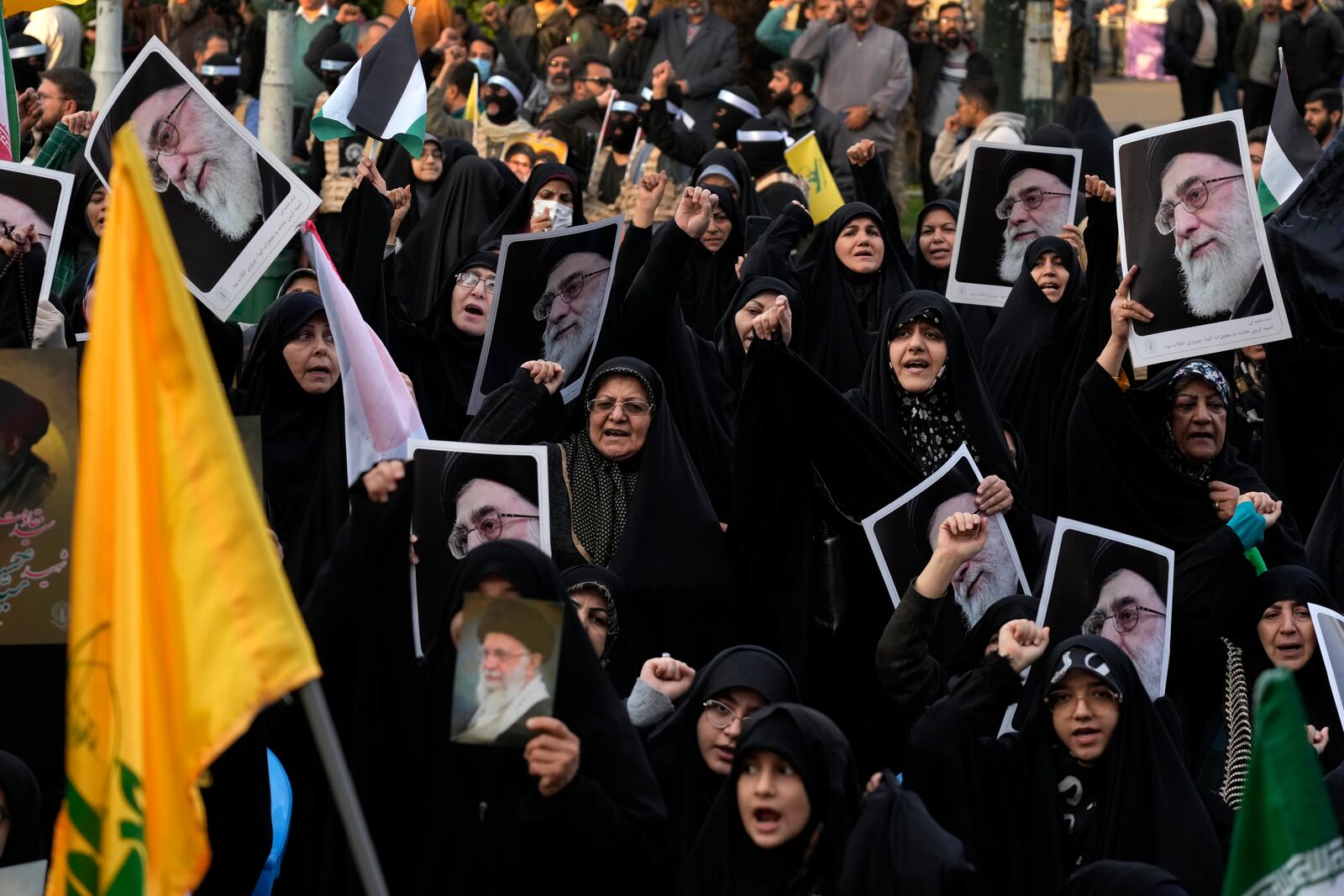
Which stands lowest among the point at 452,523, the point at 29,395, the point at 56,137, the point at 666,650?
the point at 666,650

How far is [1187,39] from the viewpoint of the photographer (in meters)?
14.4

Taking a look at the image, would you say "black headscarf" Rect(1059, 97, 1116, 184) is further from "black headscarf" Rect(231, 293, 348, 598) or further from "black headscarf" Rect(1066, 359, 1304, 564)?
"black headscarf" Rect(231, 293, 348, 598)

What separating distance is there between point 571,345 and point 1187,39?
9.46 m

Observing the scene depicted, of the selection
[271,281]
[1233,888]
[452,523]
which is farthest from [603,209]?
[1233,888]

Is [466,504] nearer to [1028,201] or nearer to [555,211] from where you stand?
[1028,201]

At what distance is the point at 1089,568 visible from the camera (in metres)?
4.84

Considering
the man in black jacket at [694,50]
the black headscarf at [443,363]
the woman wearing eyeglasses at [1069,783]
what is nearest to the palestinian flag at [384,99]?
the black headscarf at [443,363]

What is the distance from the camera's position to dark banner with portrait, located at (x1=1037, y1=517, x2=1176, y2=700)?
4781 millimetres

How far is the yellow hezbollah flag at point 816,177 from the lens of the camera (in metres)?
8.51

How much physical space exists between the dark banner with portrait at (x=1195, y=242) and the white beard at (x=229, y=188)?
7.50 ft

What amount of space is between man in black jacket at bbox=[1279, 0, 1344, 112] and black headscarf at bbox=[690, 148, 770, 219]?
5422mm

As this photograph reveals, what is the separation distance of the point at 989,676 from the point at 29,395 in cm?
198

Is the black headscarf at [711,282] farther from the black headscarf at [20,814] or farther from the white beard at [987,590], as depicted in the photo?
the black headscarf at [20,814]

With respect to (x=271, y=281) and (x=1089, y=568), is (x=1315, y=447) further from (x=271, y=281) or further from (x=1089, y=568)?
(x=271, y=281)
